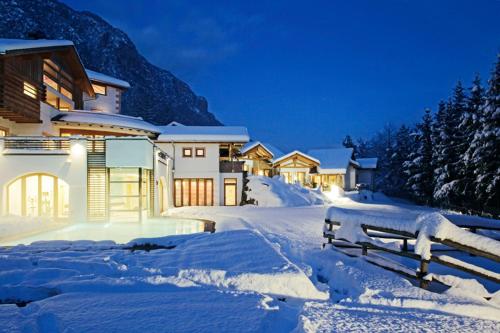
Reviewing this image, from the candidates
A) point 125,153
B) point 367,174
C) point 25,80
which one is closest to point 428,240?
point 125,153

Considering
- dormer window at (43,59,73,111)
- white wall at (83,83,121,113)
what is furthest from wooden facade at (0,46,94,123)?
white wall at (83,83,121,113)

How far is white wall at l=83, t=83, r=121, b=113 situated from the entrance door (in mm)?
12707

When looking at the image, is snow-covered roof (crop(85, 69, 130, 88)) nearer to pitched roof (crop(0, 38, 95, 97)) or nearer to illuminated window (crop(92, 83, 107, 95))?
illuminated window (crop(92, 83, 107, 95))

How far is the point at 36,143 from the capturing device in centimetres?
1530

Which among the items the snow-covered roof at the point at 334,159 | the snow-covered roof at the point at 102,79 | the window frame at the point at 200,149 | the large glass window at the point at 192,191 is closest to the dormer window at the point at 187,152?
the window frame at the point at 200,149

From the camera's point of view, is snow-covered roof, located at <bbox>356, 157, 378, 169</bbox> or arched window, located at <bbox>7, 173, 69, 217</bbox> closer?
arched window, located at <bbox>7, 173, 69, 217</bbox>

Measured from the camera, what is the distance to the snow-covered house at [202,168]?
2592 cm

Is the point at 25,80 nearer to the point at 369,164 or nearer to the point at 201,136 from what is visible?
the point at 201,136

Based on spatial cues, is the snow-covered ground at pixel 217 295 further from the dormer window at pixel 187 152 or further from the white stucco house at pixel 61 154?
the dormer window at pixel 187 152

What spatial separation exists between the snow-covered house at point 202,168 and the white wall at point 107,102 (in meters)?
7.41

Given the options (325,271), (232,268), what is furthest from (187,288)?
(325,271)

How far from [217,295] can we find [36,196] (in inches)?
557

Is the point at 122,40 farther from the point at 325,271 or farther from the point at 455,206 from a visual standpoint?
the point at 325,271

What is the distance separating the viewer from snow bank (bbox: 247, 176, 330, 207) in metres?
28.2
